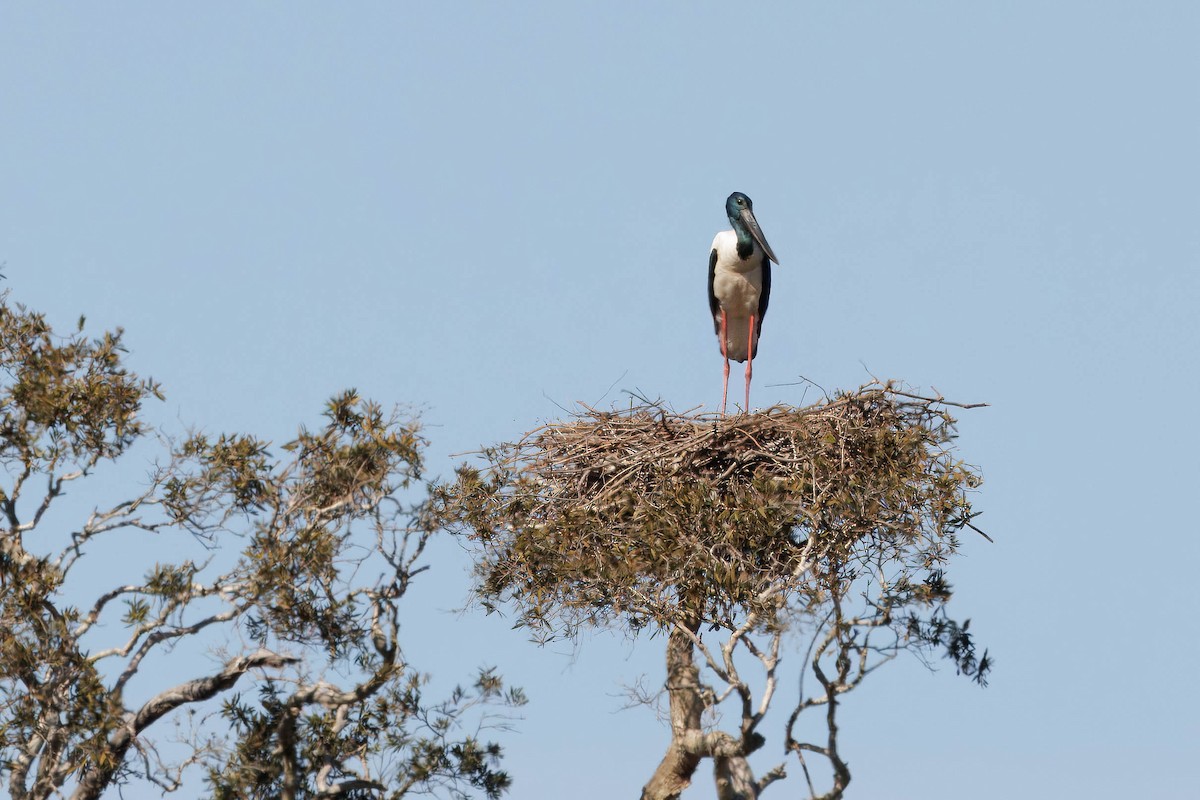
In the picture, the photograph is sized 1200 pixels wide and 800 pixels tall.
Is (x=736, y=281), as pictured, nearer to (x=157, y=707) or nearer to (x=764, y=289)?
(x=764, y=289)

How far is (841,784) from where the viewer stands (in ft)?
33.8

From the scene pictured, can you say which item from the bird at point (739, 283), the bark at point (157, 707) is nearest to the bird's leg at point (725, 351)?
the bird at point (739, 283)

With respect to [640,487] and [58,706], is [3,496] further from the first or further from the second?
[640,487]

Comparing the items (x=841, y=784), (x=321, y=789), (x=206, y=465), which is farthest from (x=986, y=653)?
(x=206, y=465)

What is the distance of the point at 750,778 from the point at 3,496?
17.1ft

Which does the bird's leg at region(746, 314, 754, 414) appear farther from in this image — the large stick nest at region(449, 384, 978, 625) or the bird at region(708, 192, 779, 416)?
the large stick nest at region(449, 384, 978, 625)

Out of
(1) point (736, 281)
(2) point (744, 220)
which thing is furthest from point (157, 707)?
(2) point (744, 220)

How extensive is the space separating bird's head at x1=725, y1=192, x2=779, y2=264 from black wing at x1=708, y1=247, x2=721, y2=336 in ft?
1.23

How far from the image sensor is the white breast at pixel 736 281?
17281 millimetres

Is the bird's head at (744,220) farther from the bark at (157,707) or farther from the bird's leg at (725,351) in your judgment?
the bark at (157,707)

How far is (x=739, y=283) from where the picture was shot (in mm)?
17297

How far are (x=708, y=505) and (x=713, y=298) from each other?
611 centimetres

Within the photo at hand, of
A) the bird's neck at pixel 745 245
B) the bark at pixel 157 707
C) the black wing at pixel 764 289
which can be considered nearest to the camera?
the bark at pixel 157 707

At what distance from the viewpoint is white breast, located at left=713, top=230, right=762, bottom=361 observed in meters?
17.3
